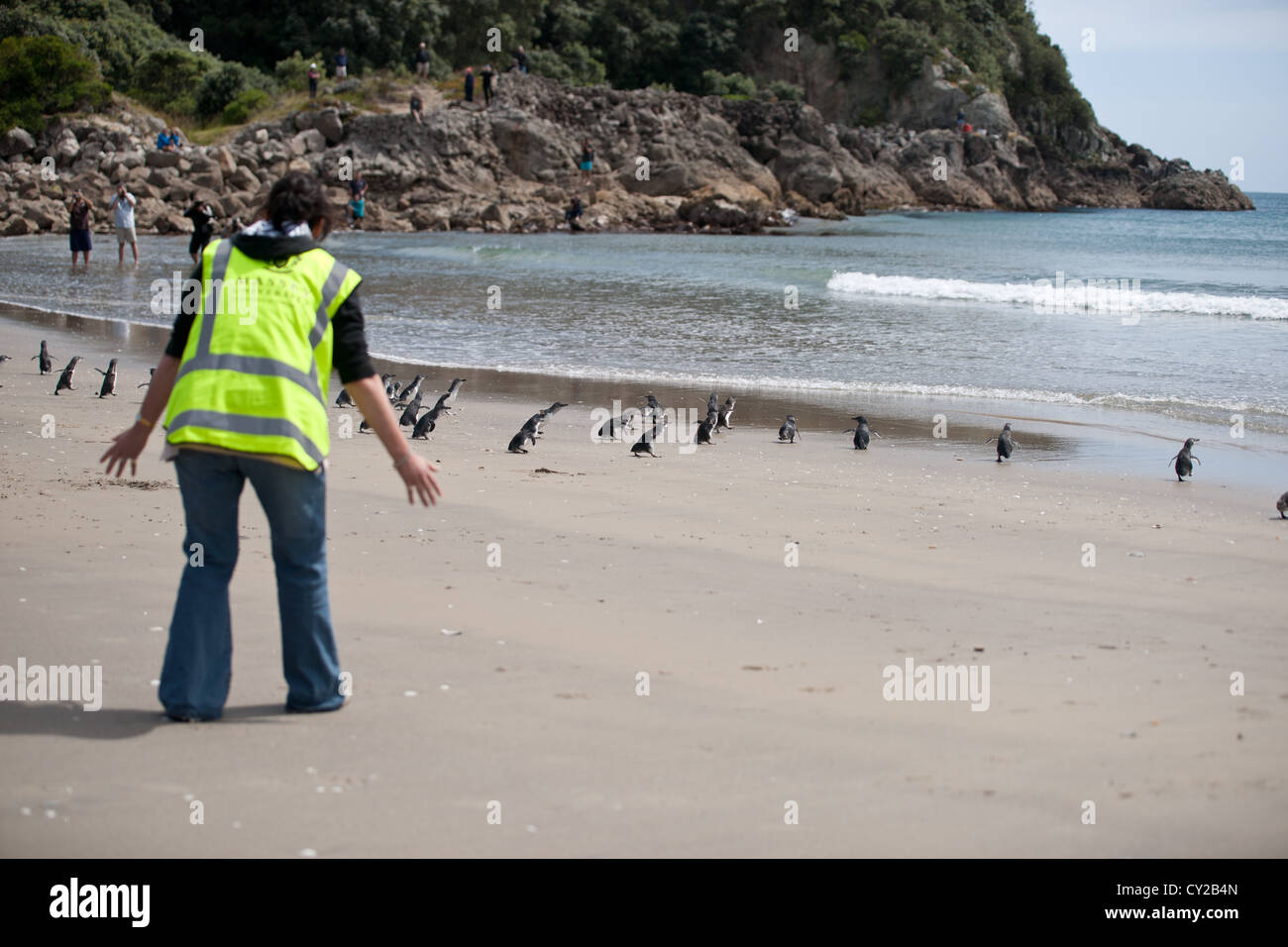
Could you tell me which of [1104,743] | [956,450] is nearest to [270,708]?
[1104,743]

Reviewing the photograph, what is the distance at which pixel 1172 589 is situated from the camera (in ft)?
18.4

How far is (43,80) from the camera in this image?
41.4 m

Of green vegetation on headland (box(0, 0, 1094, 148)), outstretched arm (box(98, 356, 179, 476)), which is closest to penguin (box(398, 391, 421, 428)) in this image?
outstretched arm (box(98, 356, 179, 476))

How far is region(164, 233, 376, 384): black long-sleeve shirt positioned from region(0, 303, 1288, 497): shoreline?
6799mm

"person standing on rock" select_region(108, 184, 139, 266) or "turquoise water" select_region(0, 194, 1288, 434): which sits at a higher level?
"person standing on rock" select_region(108, 184, 139, 266)

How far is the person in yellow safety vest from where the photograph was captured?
3453mm

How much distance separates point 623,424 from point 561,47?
57.1 metres

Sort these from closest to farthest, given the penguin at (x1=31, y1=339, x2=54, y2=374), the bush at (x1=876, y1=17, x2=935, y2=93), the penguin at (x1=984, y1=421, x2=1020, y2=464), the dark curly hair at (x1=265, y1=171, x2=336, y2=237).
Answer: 1. the dark curly hair at (x1=265, y1=171, x2=336, y2=237)
2. the penguin at (x1=984, y1=421, x2=1020, y2=464)
3. the penguin at (x1=31, y1=339, x2=54, y2=374)
4. the bush at (x1=876, y1=17, x2=935, y2=93)

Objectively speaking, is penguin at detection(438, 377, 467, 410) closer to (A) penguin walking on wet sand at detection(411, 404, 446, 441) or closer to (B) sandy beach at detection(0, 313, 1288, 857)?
(A) penguin walking on wet sand at detection(411, 404, 446, 441)

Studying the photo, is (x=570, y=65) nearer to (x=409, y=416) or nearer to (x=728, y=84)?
(x=728, y=84)

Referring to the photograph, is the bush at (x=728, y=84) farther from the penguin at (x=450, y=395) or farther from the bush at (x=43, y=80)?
the penguin at (x=450, y=395)

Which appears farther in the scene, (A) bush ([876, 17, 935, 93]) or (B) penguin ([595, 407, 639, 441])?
(A) bush ([876, 17, 935, 93])

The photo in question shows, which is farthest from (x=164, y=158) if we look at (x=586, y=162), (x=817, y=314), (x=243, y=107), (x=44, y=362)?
(x=44, y=362)
